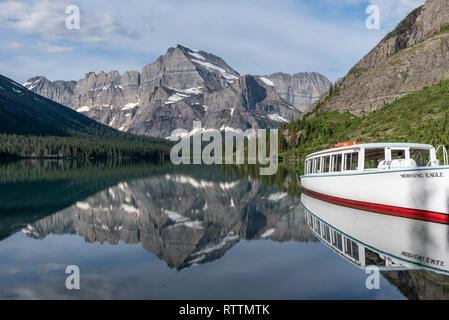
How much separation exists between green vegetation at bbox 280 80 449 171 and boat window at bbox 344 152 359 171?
5845cm

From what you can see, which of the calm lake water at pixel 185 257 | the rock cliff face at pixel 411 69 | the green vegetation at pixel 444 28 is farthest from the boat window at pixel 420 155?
the green vegetation at pixel 444 28

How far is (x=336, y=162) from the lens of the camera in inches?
1581

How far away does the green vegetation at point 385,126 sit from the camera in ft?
336

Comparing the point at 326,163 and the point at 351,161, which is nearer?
the point at 351,161

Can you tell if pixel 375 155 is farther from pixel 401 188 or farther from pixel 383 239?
pixel 383 239

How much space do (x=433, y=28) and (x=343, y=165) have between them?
190m

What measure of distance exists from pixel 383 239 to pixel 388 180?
945 centimetres

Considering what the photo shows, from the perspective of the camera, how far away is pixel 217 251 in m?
21.2

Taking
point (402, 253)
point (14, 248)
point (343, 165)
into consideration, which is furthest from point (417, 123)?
point (14, 248)

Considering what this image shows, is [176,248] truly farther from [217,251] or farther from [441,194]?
[441,194]

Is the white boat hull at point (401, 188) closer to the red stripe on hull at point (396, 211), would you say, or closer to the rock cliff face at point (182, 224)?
the red stripe on hull at point (396, 211)

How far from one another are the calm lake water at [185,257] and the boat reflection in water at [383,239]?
36cm

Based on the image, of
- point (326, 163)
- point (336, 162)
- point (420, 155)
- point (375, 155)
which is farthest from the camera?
point (326, 163)

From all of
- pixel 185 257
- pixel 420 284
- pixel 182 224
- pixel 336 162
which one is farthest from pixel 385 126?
pixel 420 284
